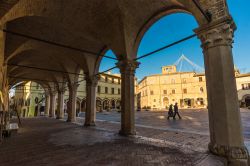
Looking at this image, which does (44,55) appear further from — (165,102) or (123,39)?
(165,102)

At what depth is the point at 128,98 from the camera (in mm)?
7129

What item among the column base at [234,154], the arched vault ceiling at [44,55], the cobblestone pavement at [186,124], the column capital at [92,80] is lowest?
the cobblestone pavement at [186,124]

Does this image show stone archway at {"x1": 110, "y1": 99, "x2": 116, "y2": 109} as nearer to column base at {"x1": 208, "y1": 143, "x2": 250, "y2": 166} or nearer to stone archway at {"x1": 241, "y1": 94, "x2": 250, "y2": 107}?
stone archway at {"x1": 241, "y1": 94, "x2": 250, "y2": 107}

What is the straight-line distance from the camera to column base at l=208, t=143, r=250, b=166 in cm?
334

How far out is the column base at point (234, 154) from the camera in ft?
11.0

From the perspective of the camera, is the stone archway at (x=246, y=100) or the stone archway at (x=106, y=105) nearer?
the stone archway at (x=246, y=100)

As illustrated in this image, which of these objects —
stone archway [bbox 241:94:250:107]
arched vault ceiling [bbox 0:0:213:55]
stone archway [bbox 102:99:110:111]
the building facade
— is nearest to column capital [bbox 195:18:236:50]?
arched vault ceiling [bbox 0:0:213:55]

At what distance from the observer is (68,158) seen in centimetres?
373

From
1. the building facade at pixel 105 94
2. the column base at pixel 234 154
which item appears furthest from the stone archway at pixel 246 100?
the column base at pixel 234 154

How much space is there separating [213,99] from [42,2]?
23.1ft

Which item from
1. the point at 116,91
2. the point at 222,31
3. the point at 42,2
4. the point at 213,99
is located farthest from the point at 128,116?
the point at 116,91

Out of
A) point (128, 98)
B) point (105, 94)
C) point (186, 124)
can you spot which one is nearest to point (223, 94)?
point (128, 98)

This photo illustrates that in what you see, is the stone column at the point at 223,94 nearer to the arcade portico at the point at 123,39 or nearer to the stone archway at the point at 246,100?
the arcade portico at the point at 123,39

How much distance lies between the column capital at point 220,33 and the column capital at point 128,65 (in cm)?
369
